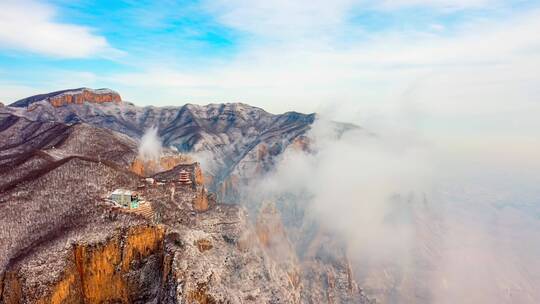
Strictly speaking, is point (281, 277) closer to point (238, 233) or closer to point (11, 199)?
point (238, 233)

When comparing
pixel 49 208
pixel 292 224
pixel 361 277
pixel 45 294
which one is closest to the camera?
pixel 45 294

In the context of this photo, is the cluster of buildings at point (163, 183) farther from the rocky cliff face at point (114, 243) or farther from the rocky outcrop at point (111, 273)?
the rocky outcrop at point (111, 273)

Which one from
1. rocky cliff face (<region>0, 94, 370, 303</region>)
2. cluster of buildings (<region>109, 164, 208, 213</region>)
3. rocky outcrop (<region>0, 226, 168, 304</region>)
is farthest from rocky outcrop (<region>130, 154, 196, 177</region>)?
rocky outcrop (<region>0, 226, 168, 304</region>)

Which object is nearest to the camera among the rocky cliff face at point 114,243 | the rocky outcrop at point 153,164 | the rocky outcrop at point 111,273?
the rocky outcrop at point 111,273

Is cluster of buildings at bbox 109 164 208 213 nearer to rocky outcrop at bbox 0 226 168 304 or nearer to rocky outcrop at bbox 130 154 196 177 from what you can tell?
rocky outcrop at bbox 0 226 168 304

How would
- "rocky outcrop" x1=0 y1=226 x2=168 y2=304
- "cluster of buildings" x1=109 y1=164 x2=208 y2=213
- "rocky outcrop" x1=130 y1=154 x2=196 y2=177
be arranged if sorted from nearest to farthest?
1. "rocky outcrop" x1=0 y1=226 x2=168 y2=304
2. "cluster of buildings" x1=109 y1=164 x2=208 y2=213
3. "rocky outcrop" x1=130 y1=154 x2=196 y2=177

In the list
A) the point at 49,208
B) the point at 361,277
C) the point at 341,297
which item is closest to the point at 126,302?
the point at 49,208

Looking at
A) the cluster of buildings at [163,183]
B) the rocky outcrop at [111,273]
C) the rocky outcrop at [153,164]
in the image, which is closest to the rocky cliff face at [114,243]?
the rocky outcrop at [111,273]

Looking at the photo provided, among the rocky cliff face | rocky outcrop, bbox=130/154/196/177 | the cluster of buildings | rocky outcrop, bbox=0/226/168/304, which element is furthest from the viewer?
rocky outcrop, bbox=130/154/196/177

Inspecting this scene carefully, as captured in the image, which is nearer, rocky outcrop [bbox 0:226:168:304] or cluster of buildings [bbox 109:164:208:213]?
rocky outcrop [bbox 0:226:168:304]
